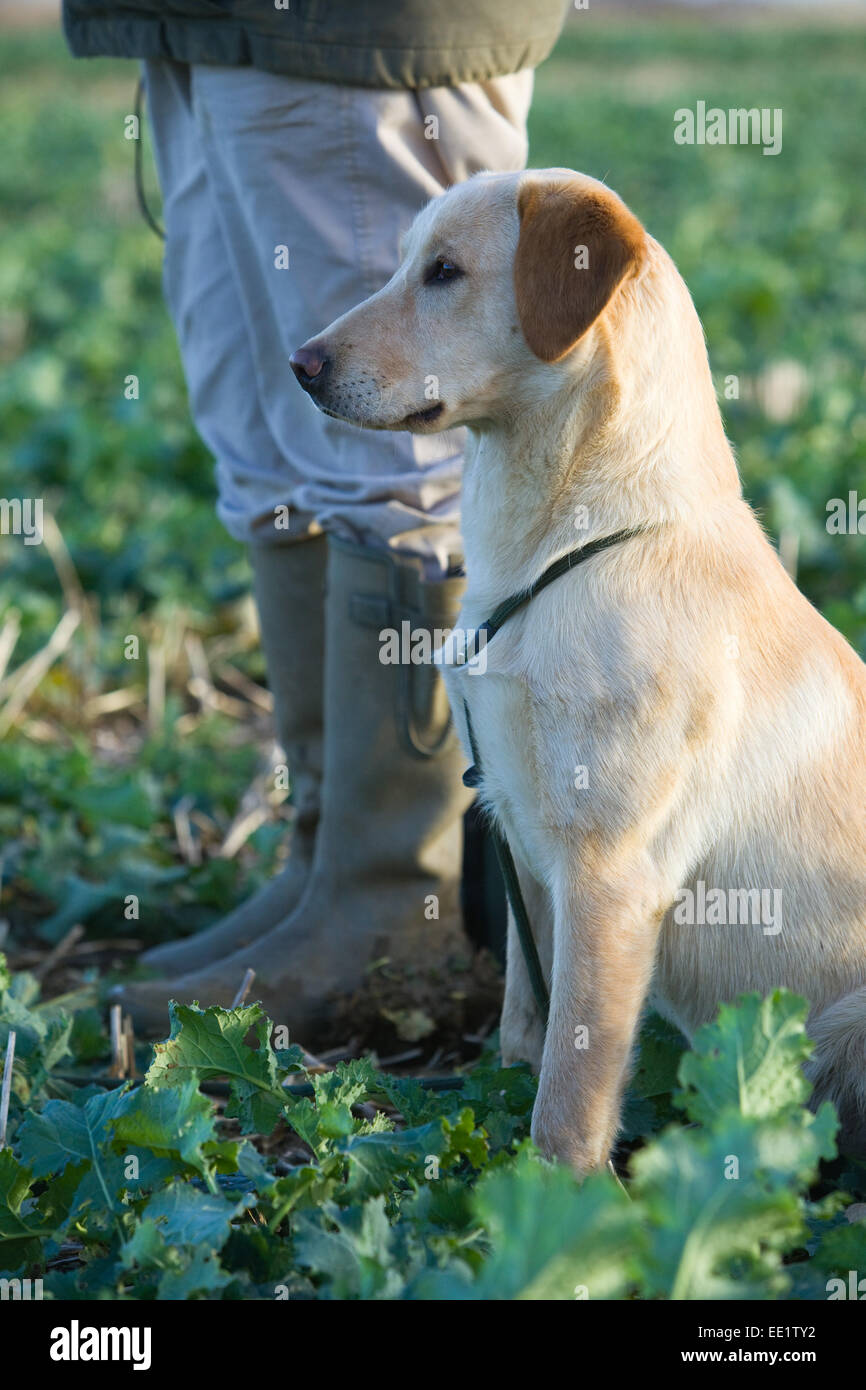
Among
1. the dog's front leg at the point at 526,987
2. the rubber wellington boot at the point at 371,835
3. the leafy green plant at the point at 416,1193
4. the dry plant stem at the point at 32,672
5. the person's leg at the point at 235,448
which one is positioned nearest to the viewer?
the leafy green plant at the point at 416,1193

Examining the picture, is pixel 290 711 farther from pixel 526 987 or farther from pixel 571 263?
pixel 571 263

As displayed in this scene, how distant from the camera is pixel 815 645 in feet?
7.70

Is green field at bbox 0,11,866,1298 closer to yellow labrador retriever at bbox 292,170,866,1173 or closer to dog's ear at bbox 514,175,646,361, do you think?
yellow labrador retriever at bbox 292,170,866,1173

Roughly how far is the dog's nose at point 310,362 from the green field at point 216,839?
1.08m

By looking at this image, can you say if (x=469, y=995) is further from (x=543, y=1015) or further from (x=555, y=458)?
(x=555, y=458)

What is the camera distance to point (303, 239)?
2.87m

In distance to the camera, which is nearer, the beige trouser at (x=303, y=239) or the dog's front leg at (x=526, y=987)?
the dog's front leg at (x=526, y=987)

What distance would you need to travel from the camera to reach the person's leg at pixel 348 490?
282 cm

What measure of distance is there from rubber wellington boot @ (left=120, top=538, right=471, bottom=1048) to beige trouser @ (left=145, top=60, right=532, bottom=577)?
5.5 inches

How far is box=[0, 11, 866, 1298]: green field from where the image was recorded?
1707mm

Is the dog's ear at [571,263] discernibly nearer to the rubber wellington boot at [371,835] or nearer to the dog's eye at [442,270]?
the dog's eye at [442,270]

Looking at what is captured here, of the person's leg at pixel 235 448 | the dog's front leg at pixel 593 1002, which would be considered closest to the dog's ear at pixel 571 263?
the dog's front leg at pixel 593 1002

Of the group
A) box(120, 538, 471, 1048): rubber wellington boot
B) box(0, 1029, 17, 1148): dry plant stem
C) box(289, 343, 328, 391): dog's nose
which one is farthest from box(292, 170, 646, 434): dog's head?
box(0, 1029, 17, 1148): dry plant stem

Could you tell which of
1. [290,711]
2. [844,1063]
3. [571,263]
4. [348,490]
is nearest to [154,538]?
[290,711]
